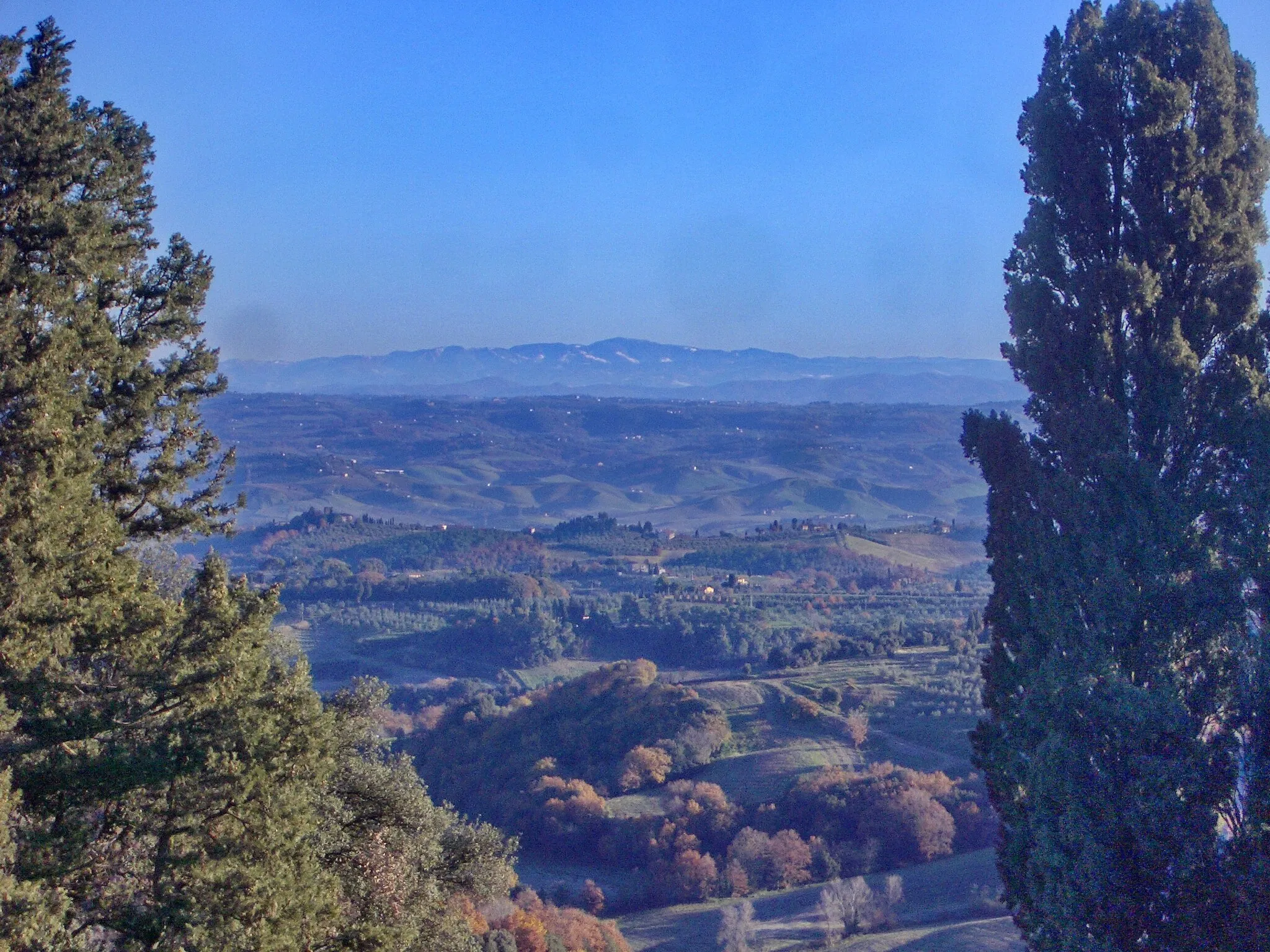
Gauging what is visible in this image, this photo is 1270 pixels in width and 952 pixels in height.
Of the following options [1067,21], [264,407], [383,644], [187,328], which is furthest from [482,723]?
[264,407]

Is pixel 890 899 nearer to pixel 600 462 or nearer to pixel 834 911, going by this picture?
pixel 834 911

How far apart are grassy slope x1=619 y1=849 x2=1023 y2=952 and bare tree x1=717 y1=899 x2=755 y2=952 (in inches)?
7.2

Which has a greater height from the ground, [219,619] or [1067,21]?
[1067,21]

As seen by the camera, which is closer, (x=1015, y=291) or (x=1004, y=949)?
(x=1015, y=291)

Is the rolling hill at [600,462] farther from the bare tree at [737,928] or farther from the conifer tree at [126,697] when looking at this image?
the conifer tree at [126,697]

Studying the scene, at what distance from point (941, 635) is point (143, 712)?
3271 cm

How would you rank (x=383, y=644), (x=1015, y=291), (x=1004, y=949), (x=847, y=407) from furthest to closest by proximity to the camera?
(x=847, y=407) < (x=383, y=644) < (x=1004, y=949) < (x=1015, y=291)

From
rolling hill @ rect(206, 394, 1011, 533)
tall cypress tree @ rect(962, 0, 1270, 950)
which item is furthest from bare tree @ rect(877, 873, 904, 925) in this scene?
rolling hill @ rect(206, 394, 1011, 533)

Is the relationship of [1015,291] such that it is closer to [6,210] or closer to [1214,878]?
[1214,878]

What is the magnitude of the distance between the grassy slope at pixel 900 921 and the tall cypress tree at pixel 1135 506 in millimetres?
6899

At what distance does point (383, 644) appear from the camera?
4369cm

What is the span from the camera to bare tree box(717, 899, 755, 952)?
55.9 feet

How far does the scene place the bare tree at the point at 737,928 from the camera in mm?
17031

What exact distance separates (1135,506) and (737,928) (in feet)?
36.6
